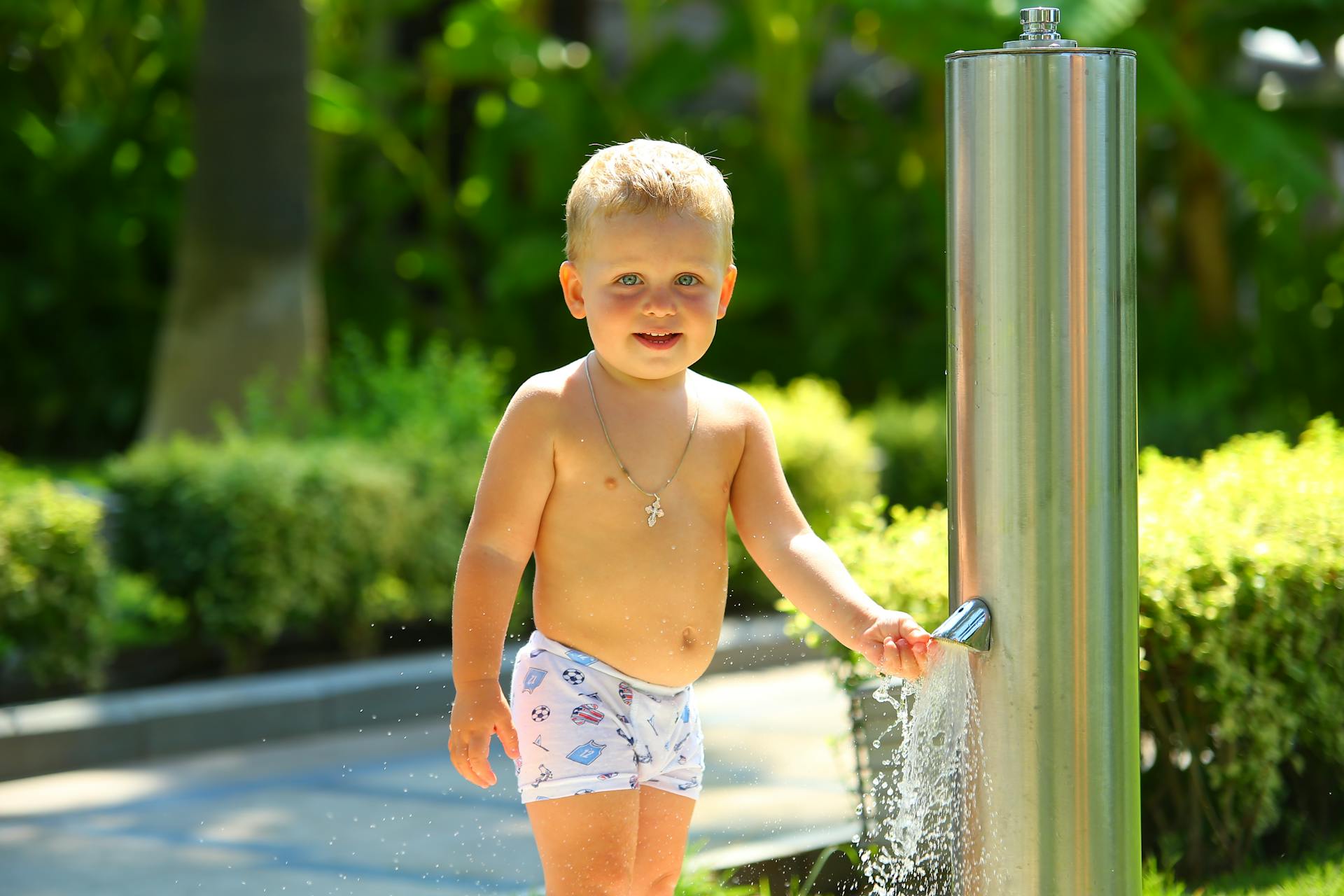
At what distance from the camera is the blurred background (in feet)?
14.9

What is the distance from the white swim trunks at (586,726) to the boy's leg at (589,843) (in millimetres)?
19

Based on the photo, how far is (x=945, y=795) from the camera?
2.92 meters

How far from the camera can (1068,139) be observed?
2.62 meters

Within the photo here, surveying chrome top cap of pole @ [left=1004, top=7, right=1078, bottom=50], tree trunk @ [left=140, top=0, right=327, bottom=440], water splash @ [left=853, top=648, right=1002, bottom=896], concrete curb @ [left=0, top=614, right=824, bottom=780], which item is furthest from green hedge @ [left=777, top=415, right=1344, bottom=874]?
tree trunk @ [left=140, top=0, right=327, bottom=440]

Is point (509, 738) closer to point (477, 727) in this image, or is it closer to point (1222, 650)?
point (477, 727)

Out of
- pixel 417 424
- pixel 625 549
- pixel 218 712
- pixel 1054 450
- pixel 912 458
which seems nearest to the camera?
pixel 1054 450

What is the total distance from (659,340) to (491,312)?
11.4 metres

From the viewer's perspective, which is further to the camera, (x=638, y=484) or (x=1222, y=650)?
(x=1222, y=650)

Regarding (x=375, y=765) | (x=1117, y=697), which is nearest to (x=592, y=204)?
(x=1117, y=697)

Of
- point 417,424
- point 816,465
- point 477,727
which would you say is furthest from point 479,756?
point 816,465

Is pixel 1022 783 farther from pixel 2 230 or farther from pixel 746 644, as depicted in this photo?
pixel 2 230

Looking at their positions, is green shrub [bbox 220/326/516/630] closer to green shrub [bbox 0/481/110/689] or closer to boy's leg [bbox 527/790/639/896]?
green shrub [bbox 0/481/110/689]

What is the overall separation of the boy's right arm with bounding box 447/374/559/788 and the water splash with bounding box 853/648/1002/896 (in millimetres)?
705

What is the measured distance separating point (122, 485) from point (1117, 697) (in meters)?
5.21
